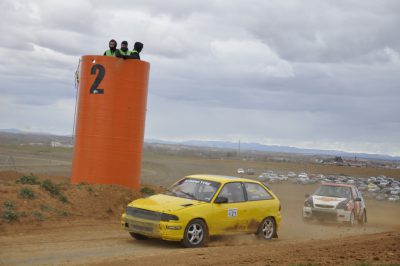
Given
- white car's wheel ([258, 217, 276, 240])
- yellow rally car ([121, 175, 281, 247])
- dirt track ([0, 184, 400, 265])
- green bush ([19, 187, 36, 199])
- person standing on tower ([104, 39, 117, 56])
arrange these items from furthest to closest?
person standing on tower ([104, 39, 117, 56]), green bush ([19, 187, 36, 199]), white car's wheel ([258, 217, 276, 240]), yellow rally car ([121, 175, 281, 247]), dirt track ([0, 184, 400, 265])

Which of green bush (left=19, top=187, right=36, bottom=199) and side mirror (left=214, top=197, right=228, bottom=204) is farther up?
side mirror (left=214, top=197, right=228, bottom=204)

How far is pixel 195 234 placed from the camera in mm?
11891

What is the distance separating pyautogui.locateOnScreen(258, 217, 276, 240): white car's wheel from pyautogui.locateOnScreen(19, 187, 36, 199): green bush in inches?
224

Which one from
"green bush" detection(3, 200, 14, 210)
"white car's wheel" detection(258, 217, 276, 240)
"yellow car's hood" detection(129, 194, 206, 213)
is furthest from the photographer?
"white car's wheel" detection(258, 217, 276, 240)

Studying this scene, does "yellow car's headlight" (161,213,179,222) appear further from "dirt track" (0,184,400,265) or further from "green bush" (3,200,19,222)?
"green bush" (3,200,19,222)

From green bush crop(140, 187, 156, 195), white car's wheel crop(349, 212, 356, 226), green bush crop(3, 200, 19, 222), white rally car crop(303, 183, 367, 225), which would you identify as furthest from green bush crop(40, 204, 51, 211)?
white car's wheel crop(349, 212, 356, 226)

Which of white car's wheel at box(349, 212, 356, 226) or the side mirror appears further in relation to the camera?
white car's wheel at box(349, 212, 356, 226)

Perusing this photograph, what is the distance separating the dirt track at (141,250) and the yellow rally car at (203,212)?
1.02 feet

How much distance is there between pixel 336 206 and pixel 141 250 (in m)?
9.67

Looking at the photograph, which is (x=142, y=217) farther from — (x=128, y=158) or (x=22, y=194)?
(x=128, y=158)

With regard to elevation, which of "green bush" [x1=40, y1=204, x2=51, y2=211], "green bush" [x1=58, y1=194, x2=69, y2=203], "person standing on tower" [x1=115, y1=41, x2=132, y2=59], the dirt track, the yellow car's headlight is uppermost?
"person standing on tower" [x1=115, y1=41, x2=132, y2=59]

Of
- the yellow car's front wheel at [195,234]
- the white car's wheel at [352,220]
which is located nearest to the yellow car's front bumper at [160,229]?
the yellow car's front wheel at [195,234]

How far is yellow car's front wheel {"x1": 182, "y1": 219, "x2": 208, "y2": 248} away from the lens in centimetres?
1170

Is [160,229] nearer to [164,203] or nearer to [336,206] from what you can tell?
[164,203]
